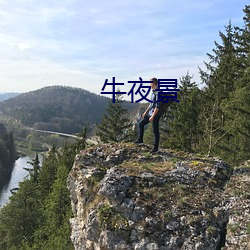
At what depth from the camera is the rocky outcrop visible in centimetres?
750

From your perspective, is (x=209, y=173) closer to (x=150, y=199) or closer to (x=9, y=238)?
(x=150, y=199)

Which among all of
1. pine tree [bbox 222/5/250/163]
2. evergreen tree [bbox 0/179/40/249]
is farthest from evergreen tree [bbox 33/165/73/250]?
pine tree [bbox 222/5/250/163]

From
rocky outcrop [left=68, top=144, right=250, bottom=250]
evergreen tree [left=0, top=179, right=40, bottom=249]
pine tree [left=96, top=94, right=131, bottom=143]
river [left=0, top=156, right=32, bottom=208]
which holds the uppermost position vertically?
pine tree [left=96, top=94, right=131, bottom=143]

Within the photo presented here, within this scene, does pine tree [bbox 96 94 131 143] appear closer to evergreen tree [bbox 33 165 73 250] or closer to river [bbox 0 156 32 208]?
evergreen tree [bbox 33 165 73 250]

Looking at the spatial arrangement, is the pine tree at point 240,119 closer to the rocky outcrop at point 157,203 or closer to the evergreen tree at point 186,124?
the evergreen tree at point 186,124

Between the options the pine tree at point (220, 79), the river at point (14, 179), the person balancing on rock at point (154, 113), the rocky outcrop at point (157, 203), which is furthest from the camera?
the river at point (14, 179)

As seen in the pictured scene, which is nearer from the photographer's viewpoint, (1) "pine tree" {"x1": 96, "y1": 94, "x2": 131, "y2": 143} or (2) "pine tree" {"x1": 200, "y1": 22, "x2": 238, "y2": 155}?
Answer: (2) "pine tree" {"x1": 200, "y1": 22, "x2": 238, "y2": 155}

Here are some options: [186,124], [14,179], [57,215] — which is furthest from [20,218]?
[14,179]

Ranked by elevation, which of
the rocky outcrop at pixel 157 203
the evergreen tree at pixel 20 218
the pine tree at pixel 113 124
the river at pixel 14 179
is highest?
the pine tree at pixel 113 124

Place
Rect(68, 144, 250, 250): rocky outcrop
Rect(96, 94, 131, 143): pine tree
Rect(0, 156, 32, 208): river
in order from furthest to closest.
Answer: Rect(0, 156, 32, 208): river → Rect(96, 94, 131, 143): pine tree → Rect(68, 144, 250, 250): rocky outcrop

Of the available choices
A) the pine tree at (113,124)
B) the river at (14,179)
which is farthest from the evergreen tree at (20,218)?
the river at (14,179)

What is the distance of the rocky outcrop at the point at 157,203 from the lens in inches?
→ 295

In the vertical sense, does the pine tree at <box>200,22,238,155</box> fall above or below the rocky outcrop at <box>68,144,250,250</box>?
above

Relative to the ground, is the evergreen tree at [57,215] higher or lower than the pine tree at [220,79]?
lower
